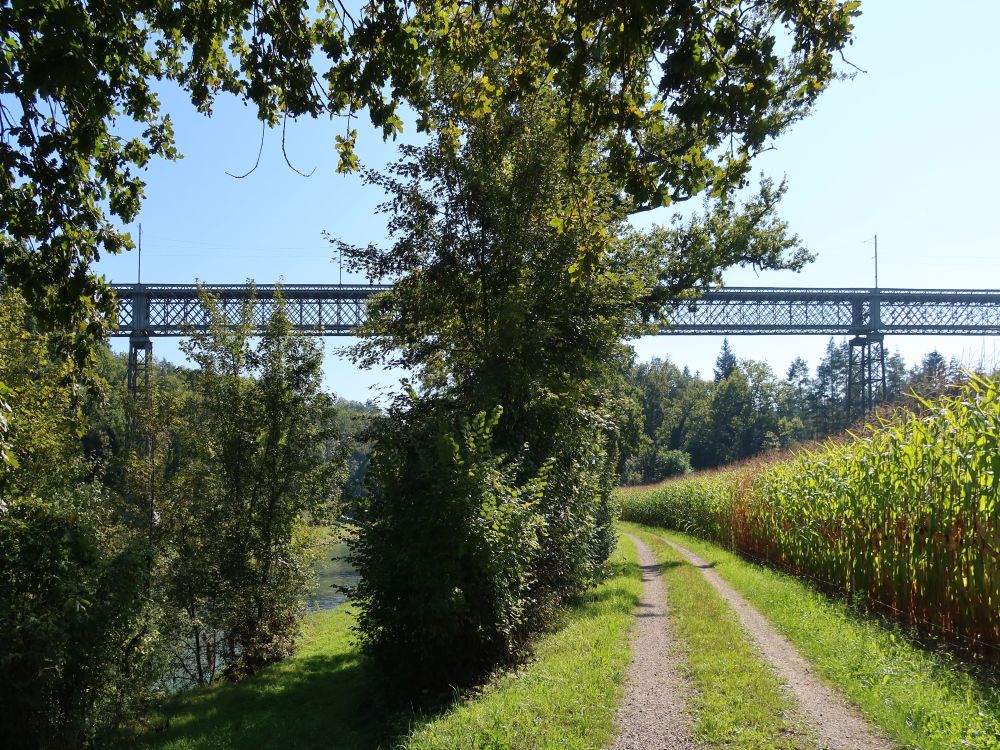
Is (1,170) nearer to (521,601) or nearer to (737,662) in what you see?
(521,601)

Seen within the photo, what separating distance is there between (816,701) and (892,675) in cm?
108

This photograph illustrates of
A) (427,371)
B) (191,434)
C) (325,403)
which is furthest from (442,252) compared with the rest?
(191,434)

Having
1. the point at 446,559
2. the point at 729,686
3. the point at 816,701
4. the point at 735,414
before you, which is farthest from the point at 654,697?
the point at 735,414

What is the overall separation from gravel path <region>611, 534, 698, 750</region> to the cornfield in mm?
3252

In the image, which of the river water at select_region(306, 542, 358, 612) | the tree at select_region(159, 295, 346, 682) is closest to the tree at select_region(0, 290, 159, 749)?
the tree at select_region(159, 295, 346, 682)

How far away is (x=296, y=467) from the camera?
1500 cm

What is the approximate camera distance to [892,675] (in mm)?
7105

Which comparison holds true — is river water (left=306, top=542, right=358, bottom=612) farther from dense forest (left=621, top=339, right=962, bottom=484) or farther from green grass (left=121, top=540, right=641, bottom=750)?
dense forest (left=621, top=339, right=962, bottom=484)

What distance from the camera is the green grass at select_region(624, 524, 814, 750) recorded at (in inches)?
234

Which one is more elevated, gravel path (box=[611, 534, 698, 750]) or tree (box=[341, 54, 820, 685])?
tree (box=[341, 54, 820, 685])

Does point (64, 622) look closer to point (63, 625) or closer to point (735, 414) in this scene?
point (63, 625)

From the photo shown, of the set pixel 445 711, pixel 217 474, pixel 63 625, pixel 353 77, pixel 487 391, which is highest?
pixel 353 77

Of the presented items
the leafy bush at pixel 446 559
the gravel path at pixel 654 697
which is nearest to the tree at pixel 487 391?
the leafy bush at pixel 446 559

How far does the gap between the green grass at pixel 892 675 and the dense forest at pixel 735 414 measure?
58.8m
